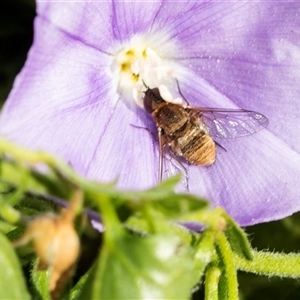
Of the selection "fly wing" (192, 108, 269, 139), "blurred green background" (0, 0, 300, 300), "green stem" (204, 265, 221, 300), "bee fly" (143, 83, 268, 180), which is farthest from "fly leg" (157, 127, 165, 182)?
"blurred green background" (0, 0, 300, 300)

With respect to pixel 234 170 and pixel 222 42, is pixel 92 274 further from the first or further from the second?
pixel 222 42

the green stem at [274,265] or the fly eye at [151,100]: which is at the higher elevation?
the fly eye at [151,100]

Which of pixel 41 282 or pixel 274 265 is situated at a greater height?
pixel 41 282

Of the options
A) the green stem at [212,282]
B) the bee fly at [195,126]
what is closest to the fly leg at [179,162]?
the bee fly at [195,126]

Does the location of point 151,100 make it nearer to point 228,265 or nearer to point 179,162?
point 179,162

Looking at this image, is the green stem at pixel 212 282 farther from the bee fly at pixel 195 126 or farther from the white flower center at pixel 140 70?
the white flower center at pixel 140 70

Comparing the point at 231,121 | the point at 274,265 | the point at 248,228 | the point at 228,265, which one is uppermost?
the point at 231,121

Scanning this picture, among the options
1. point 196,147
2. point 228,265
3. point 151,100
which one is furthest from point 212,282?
point 151,100
